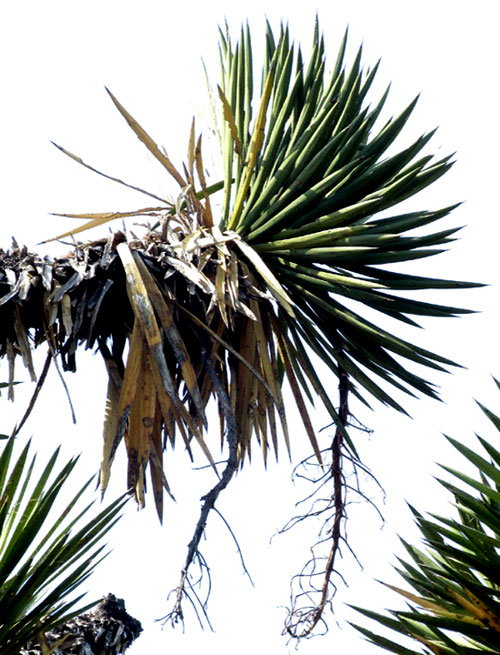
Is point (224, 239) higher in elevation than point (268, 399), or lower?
higher

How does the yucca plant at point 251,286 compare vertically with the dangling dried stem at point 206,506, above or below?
above

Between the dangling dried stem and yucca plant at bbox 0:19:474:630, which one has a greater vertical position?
yucca plant at bbox 0:19:474:630

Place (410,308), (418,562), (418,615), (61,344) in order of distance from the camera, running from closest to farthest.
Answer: (418,615) < (418,562) < (61,344) < (410,308)

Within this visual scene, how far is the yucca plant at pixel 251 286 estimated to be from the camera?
13.5ft

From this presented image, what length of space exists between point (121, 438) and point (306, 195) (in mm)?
1358

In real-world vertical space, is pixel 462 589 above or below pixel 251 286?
below

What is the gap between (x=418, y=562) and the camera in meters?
3.98

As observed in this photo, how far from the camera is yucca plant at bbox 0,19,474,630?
413 cm

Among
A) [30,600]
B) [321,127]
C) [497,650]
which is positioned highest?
[321,127]

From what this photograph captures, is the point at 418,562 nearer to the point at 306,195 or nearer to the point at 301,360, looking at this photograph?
the point at 301,360

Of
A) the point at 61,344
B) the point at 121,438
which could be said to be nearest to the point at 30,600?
the point at 121,438

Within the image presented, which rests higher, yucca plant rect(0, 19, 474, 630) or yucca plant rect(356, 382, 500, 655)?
yucca plant rect(0, 19, 474, 630)

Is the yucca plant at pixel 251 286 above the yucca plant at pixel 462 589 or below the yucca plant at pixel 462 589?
above

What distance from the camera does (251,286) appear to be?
4336mm
